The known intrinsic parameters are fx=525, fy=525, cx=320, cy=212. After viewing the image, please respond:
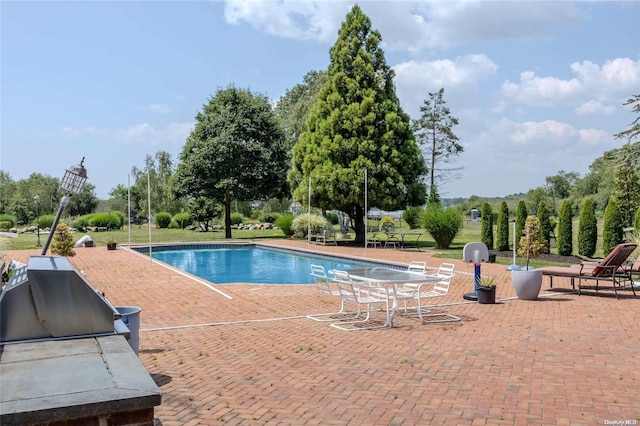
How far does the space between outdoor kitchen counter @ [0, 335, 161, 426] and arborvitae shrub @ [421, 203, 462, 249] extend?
19332 mm

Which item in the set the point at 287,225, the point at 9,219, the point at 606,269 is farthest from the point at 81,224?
the point at 606,269

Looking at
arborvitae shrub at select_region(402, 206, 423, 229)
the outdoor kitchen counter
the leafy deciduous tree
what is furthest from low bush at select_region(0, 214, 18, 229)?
the outdoor kitchen counter

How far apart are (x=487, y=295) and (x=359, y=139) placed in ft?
48.3

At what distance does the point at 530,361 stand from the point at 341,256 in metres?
13.9

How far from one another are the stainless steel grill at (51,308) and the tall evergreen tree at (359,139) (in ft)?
64.4

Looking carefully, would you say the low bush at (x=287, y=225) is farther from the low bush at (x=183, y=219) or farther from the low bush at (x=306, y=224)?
the low bush at (x=183, y=219)

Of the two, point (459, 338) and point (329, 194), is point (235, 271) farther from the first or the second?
point (459, 338)

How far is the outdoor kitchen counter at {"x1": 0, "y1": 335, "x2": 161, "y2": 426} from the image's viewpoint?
207 cm

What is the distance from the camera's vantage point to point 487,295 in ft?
30.4

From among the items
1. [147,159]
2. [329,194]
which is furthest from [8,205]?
[329,194]

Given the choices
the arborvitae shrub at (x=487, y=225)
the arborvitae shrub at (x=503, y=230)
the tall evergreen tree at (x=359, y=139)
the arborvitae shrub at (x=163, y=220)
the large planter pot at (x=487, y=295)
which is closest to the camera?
the large planter pot at (x=487, y=295)

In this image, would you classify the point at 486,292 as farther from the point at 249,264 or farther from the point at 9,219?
the point at 9,219

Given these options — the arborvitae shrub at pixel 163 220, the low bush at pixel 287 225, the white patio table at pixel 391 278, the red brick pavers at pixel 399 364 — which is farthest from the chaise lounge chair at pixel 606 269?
the arborvitae shrub at pixel 163 220

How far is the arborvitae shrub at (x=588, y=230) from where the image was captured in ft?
54.2
